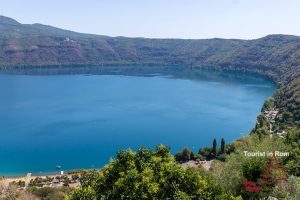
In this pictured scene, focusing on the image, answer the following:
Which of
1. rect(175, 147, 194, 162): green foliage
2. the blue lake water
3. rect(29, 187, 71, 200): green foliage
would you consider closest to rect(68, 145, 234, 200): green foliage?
rect(29, 187, 71, 200): green foliage

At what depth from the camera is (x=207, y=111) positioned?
11612cm

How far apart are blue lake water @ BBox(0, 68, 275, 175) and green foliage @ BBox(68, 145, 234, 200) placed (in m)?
51.5

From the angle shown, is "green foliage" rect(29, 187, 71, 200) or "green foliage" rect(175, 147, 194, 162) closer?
"green foliage" rect(29, 187, 71, 200)

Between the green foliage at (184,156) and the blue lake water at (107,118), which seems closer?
the green foliage at (184,156)

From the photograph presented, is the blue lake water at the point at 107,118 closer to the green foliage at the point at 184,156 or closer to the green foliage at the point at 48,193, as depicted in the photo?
the green foliage at the point at 184,156

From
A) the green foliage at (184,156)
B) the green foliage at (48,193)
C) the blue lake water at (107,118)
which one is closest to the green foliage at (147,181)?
the green foliage at (48,193)

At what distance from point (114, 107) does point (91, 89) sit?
4566 centimetres

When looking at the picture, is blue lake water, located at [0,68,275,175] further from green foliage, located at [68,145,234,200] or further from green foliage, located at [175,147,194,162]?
green foliage, located at [68,145,234,200]

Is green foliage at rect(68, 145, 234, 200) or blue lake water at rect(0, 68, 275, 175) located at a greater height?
green foliage at rect(68, 145, 234, 200)

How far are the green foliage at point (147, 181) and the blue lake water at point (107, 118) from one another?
51460 mm

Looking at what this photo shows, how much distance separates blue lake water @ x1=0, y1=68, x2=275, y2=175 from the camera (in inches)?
2933

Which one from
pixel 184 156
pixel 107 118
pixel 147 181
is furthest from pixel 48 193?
pixel 107 118

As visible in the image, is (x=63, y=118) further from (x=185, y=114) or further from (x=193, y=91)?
(x=193, y=91)

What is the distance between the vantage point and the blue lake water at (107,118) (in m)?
74.5
